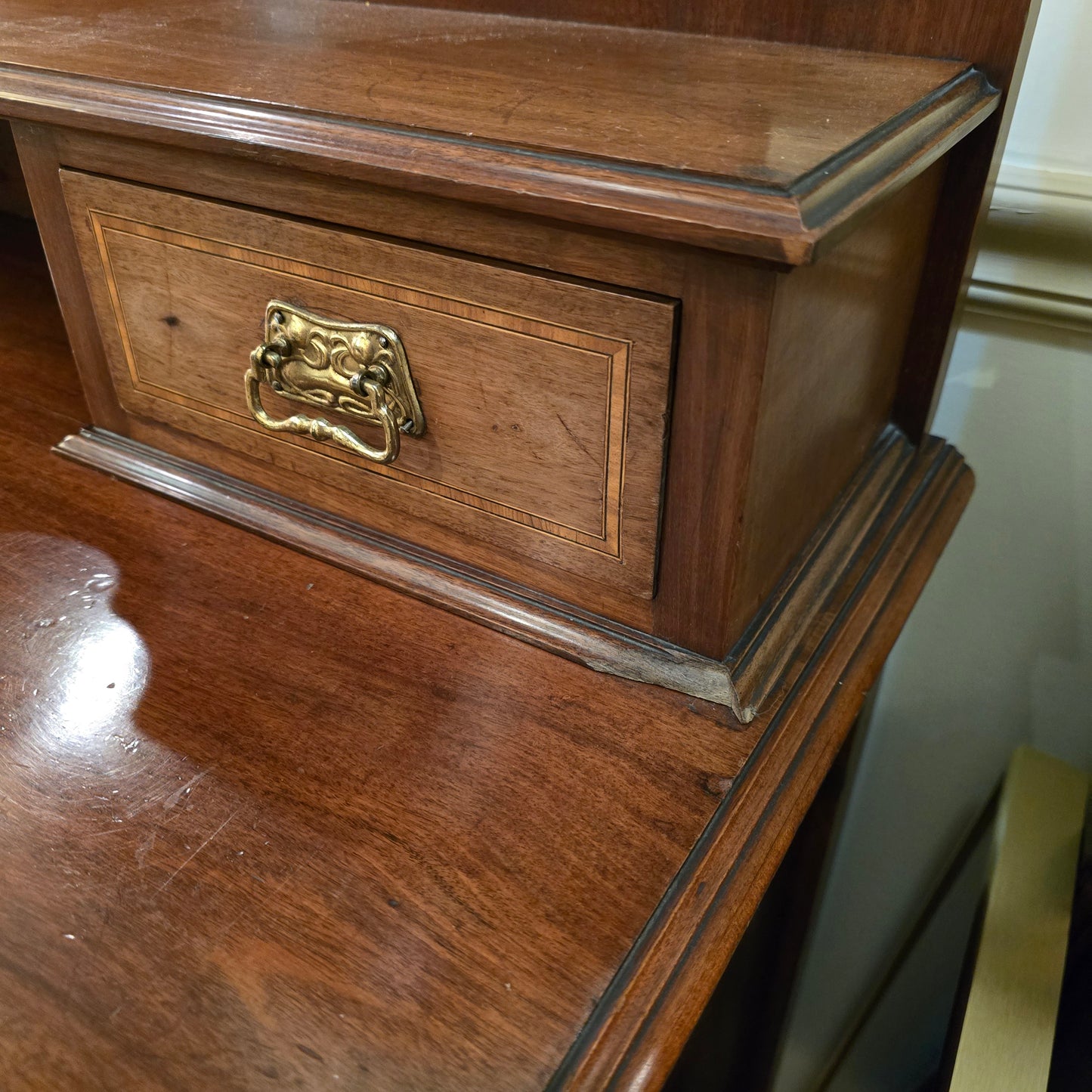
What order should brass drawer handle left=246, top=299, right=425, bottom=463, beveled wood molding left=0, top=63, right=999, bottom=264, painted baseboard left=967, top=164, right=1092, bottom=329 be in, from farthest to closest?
painted baseboard left=967, top=164, right=1092, bottom=329, brass drawer handle left=246, top=299, right=425, bottom=463, beveled wood molding left=0, top=63, right=999, bottom=264

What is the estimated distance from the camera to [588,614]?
0.51 meters

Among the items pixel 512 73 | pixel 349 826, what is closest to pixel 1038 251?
pixel 512 73

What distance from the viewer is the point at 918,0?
1.75 ft

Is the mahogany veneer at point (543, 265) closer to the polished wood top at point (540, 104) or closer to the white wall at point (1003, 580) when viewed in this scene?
the polished wood top at point (540, 104)

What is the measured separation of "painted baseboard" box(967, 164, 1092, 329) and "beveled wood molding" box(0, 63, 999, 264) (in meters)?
0.19

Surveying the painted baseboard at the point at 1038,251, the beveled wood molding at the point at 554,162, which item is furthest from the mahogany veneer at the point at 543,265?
the painted baseboard at the point at 1038,251

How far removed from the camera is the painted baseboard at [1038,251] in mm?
674

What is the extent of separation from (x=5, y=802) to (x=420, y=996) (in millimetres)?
213

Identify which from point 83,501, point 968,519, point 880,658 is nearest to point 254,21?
point 83,501

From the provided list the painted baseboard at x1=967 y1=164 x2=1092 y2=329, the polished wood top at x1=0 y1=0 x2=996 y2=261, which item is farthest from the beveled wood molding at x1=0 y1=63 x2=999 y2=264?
the painted baseboard at x1=967 y1=164 x2=1092 y2=329

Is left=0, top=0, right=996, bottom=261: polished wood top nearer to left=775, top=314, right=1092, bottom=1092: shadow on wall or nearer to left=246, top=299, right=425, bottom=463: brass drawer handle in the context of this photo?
left=246, top=299, right=425, bottom=463: brass drawer handle

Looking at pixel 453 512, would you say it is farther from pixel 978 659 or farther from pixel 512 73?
pixel 978 659

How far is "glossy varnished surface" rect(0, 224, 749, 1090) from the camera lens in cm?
35

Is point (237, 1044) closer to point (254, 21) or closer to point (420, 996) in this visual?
point (420, 996)
